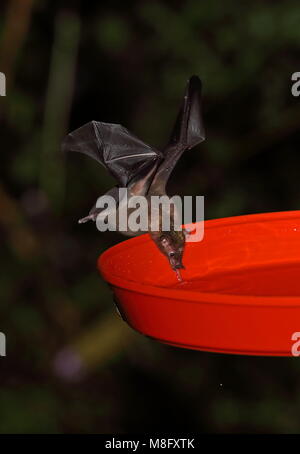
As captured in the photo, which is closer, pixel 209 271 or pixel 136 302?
pixel 136 302

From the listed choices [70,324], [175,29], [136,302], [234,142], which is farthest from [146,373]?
[136,302]

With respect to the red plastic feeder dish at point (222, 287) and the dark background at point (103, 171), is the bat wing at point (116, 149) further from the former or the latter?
the dark background at point (103, 171)

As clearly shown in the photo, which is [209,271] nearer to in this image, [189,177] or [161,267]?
[161,267]

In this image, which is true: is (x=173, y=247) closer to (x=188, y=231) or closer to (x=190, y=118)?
(x=188, y=231)

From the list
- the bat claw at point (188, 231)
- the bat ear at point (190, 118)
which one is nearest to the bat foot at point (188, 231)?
the bat claw at point (188, 231)

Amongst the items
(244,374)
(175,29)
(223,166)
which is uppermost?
(175,29)
